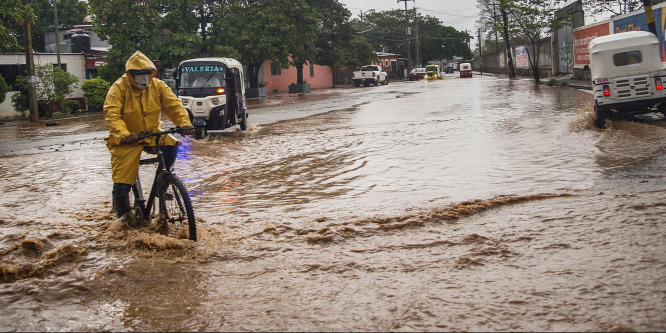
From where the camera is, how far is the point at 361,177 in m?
9.16

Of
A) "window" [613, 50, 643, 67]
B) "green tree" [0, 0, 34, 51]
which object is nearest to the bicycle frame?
"window" [613, 50, 643, 67]

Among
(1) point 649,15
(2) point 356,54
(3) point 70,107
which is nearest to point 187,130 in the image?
(1) point 649,15

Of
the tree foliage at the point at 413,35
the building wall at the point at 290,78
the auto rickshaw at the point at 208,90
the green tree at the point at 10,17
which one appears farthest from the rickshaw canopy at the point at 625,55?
the tree foliage at the point at 413,35

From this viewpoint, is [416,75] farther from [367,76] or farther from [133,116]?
[133,116]

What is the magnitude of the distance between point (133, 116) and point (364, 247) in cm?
257

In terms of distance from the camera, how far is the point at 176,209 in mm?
5656

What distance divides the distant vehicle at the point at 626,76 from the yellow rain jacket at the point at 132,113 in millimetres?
10543

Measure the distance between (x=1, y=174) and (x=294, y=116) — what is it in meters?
12.8

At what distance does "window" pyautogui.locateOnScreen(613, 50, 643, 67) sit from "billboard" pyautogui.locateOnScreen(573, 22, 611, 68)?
70.8 feet

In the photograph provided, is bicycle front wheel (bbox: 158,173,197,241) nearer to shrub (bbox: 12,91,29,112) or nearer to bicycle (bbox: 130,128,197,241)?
bicycle (bbox: 130,128,197,241)

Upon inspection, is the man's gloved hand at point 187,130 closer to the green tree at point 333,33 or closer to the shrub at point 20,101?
the shrub at point 20,101

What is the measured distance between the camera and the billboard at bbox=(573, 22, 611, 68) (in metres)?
34.9

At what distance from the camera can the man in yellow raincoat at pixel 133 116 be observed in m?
5.71

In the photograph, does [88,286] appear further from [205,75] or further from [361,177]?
[205,75]
